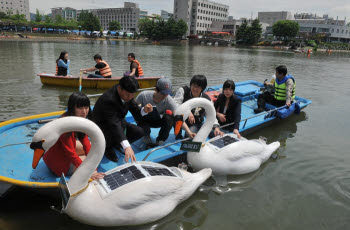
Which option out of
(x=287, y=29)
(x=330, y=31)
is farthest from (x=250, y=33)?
(x=330, y=31)

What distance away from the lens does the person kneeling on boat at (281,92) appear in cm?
770

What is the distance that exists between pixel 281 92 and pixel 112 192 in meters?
6.83

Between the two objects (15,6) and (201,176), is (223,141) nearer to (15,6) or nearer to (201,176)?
(201,176)

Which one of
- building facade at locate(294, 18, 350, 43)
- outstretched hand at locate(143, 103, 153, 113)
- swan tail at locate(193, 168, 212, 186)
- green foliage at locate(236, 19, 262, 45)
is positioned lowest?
swan tail at locate(193, 168, 212, 186)

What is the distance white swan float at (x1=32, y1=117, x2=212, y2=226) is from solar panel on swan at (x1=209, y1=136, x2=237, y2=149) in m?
1.69

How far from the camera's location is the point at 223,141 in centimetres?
511

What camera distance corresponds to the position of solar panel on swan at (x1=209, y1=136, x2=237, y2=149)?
5.00 meters

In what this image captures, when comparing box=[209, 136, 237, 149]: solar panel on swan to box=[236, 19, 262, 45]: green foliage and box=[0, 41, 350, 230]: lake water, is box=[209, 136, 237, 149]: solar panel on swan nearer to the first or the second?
box=[0, 41, 350, 230]: lake water

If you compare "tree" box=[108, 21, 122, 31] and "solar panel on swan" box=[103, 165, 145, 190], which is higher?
"tree" box=[108, 21, 122, 31]

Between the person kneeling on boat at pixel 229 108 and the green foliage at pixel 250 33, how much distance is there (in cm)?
7748

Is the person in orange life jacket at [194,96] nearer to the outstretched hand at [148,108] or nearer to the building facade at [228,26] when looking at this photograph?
the outstretched hand at [148,108]

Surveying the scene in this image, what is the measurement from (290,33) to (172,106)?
8874 centimetres

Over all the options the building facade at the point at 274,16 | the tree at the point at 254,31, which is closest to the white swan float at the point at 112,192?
the tree at the point at 254,31

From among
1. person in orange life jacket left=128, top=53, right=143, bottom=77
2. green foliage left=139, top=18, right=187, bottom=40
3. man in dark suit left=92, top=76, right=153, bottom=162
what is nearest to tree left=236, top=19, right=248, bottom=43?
green foliage left=139, top=18, right=187, bottom=40
